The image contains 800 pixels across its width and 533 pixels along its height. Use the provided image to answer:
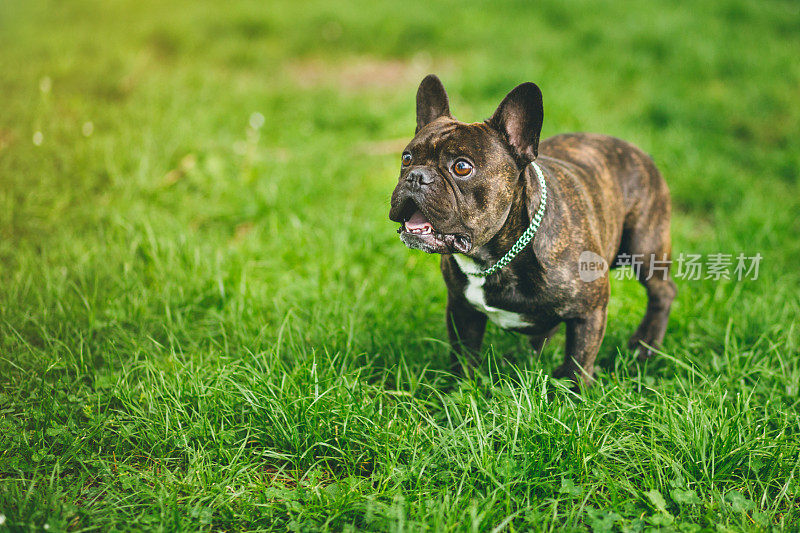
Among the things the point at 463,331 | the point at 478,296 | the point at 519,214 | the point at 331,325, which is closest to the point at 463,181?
the point at 519,214

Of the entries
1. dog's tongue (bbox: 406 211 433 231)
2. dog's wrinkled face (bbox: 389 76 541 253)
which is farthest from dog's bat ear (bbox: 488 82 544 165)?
dog's tongue (bbox: 406 211 433 231)

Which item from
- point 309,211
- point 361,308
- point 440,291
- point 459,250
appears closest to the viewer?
point 459,250

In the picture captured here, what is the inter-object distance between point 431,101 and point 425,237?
0.71 meters

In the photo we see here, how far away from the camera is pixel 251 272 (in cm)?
363

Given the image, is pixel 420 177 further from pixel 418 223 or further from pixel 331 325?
pixel 331 325

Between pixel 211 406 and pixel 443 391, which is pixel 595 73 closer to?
pixel 443 391

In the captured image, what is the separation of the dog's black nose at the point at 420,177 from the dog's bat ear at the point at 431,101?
18.4 inches

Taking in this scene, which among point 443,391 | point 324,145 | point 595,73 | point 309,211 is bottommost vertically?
point 443,391

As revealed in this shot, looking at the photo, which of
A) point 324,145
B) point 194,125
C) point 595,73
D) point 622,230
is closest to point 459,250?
point 622,230

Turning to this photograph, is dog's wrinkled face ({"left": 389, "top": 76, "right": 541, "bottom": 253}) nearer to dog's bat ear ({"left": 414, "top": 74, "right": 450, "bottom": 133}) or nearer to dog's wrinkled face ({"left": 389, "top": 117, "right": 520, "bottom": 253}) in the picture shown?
dog's wrinkled face ({"left": 389, "top": 117, "right": 520, "bottom": 253})

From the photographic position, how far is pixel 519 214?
2273mm

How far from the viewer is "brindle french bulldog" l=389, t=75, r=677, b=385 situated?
7.01 feet

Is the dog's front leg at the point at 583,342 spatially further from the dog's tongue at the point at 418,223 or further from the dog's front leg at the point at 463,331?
the dog's tongue at the point at 418,223

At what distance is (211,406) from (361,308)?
1019mm
